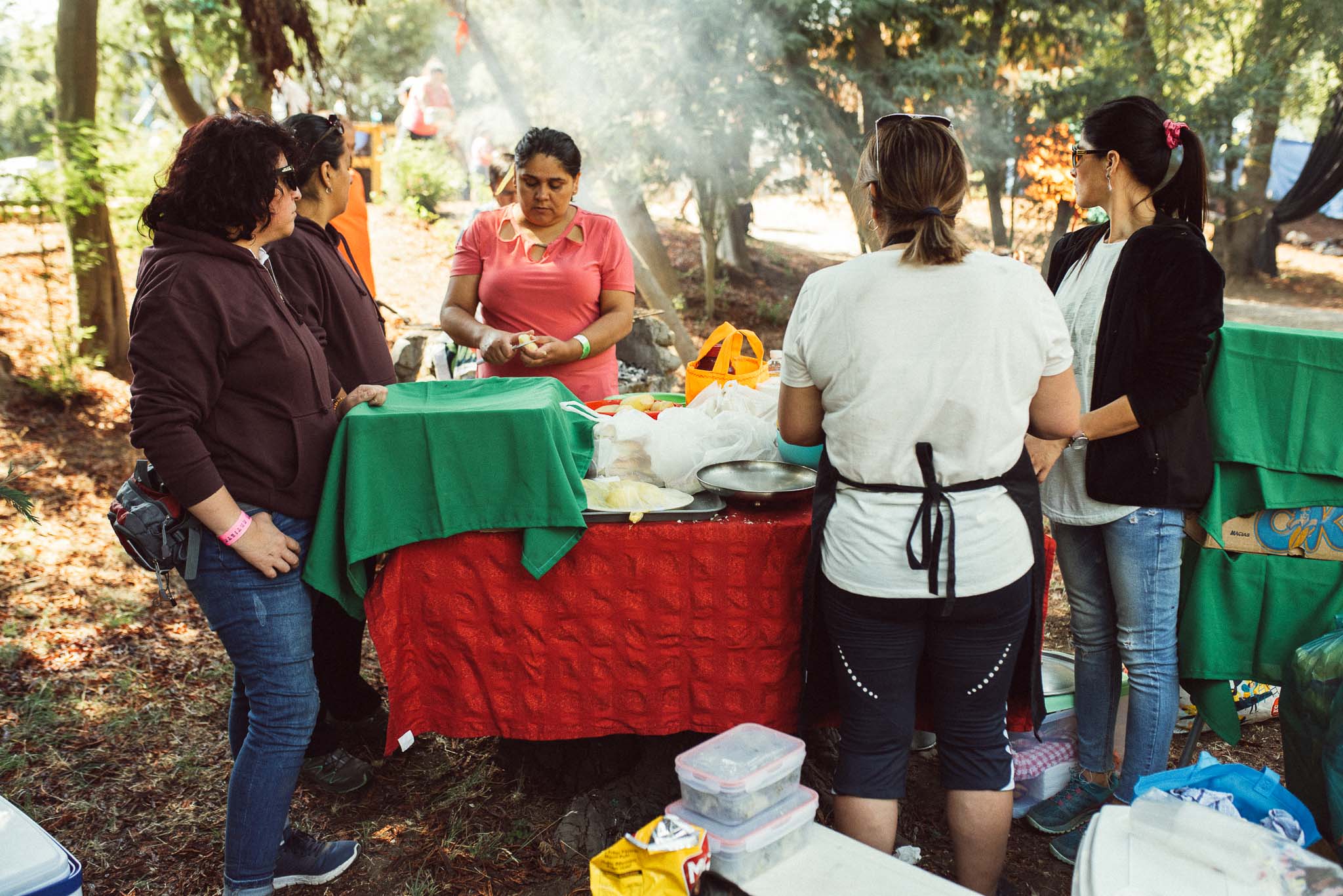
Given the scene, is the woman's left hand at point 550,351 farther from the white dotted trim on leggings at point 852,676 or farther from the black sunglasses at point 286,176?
the white dotted trim on leggings at point 852,676

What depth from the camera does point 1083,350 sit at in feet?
8.30

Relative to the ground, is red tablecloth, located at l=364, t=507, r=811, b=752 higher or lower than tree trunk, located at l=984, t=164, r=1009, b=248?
lower

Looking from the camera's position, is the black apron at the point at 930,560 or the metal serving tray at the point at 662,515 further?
the metal serving tray at the point at 662,515

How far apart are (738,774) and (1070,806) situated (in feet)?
5.09

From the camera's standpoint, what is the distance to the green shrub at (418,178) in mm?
12766

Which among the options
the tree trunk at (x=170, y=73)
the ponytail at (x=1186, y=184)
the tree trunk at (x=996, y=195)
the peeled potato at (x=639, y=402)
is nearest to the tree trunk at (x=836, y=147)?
the tree trunk at (x=996, y=195)

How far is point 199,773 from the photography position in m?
3.28

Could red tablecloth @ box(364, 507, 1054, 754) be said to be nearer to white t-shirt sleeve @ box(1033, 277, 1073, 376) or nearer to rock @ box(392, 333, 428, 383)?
white t-shirt sleeve @ box(1033, 277, 1073, 376)

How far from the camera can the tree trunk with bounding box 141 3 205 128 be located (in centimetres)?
863

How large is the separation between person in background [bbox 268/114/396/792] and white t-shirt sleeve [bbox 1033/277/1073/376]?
1.77m

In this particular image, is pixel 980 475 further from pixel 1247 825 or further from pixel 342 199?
pixel 342 199

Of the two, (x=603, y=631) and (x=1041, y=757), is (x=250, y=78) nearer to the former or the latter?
(x=603, y=631)

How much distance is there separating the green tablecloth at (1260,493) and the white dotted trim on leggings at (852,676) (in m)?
1.12

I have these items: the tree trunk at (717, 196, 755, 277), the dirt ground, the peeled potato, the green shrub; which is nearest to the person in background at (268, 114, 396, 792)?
the dirt ground
